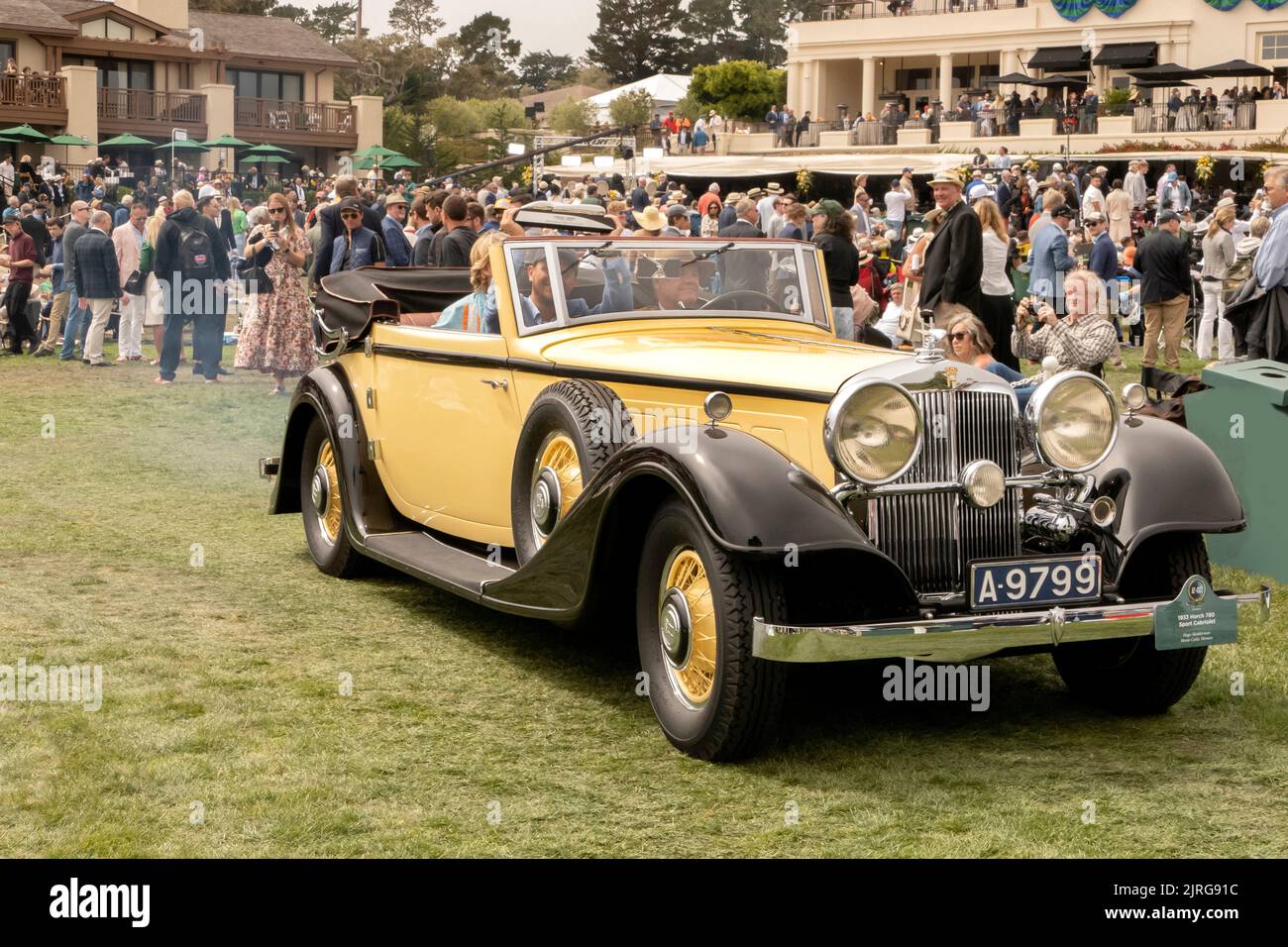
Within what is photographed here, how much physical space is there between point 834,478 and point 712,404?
491mm

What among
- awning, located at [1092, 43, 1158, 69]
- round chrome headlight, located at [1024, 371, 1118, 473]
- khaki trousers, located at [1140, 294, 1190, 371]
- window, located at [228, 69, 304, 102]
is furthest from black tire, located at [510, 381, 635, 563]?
awning, located at [1092, 43, 1158, 69]

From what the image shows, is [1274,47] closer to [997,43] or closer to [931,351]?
[997,43]

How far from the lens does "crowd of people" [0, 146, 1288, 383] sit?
37.0 ft

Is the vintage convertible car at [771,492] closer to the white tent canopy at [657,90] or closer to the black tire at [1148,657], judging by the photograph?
the black tire at [1148,657]

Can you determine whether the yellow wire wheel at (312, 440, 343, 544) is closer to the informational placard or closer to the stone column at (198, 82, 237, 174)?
the informational placard

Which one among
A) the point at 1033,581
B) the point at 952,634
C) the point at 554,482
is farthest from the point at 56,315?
the point at 952,634

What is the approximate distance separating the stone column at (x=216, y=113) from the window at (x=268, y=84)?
4.22 metres

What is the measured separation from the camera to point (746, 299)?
277 inches

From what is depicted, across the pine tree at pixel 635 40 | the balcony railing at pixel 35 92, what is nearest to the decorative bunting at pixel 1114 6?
the balcony railing at pixel 35 92

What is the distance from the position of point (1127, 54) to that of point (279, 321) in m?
51.5

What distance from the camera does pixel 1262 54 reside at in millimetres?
59750

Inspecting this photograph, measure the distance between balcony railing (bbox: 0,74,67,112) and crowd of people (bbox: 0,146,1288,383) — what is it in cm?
2821
